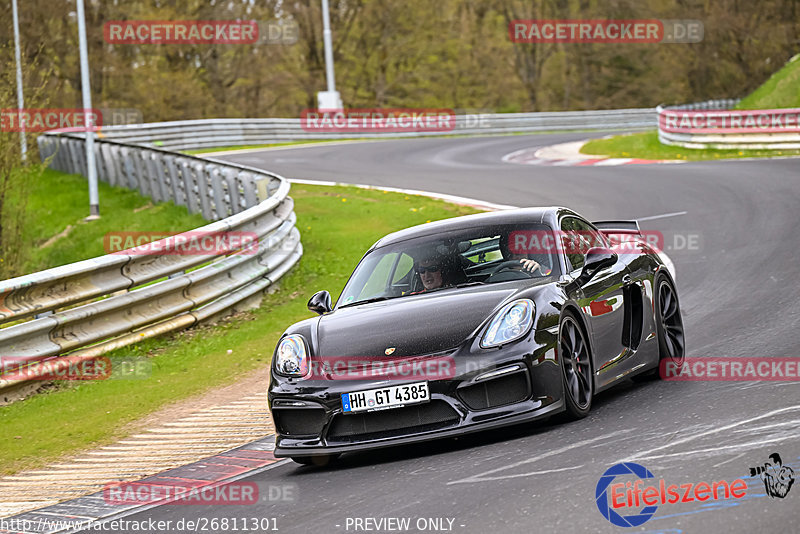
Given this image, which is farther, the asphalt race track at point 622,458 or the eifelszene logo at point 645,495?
the asphalt race track at point 622,458

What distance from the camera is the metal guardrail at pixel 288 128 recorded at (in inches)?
1439

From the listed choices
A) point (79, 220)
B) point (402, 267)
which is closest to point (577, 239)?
point (402, 267)

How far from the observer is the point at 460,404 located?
6379 millimetres

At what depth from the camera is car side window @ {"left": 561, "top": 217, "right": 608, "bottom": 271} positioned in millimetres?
7754

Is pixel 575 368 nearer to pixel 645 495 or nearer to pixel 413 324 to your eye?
pixel 413 324

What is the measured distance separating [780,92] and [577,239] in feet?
92.3

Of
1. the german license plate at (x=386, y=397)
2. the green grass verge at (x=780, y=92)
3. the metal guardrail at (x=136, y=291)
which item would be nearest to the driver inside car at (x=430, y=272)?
the german license plate at (x=386, y=397)

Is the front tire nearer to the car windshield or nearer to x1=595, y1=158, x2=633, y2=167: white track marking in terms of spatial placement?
the car windshield

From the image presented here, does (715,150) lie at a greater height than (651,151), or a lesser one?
greater

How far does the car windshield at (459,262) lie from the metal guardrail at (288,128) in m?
25.1

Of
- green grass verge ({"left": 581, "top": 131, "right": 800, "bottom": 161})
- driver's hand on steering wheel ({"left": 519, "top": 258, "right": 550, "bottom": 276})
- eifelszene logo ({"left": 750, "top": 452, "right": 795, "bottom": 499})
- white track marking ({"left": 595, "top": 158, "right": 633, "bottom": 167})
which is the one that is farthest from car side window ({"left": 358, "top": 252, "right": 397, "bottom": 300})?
green grass verge ({"left": 581, "top": 131, "right": 800, "bottom": 161})

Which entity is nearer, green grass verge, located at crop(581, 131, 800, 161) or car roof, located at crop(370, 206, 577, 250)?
car roof, located at crop(370, 206, 577, 250)

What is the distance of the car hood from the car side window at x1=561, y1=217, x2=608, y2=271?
730 mm

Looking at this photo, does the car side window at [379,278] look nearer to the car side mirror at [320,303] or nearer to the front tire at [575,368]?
the car side mirror at [320,303]
